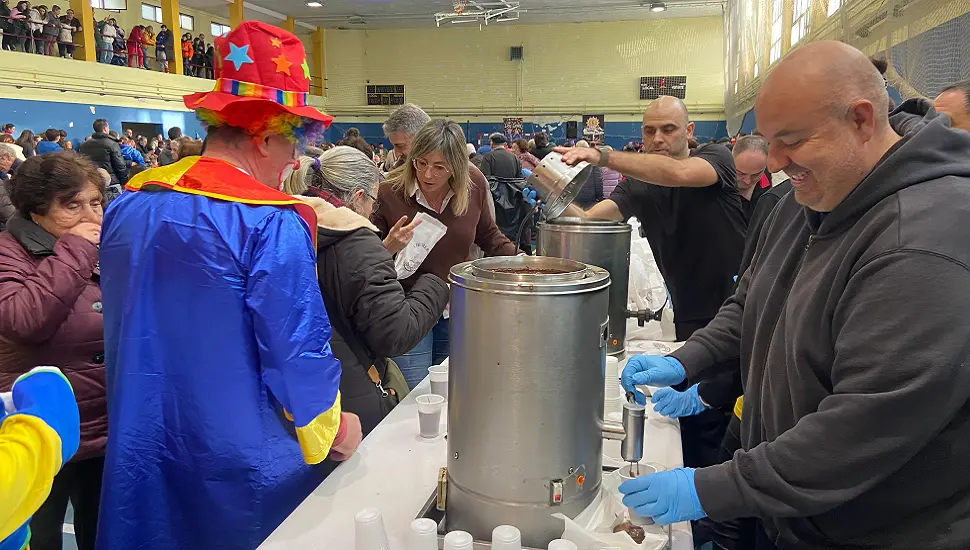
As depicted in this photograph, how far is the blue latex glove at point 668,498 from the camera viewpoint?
1073 millimetres

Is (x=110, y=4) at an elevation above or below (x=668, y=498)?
above

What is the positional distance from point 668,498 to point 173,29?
46.8ft

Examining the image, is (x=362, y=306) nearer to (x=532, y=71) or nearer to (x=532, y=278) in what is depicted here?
(x=532, y=278)

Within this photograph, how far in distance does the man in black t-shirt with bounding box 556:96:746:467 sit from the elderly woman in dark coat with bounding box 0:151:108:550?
4.92 ft

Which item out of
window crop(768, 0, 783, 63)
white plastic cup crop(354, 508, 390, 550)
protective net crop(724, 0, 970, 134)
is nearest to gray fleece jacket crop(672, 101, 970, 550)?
white plastic cup crop(354, 508, 390, 550)

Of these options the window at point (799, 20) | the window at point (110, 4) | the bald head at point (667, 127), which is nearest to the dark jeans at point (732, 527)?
the bald head at point (667, 127)

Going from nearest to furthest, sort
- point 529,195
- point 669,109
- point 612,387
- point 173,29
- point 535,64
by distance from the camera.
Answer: point 612,387, point 669,109, point 529,195, point 173,29, point 535,64

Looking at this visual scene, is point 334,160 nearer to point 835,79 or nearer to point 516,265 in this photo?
point 516,265

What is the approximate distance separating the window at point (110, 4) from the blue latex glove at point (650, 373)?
12957 millimetres

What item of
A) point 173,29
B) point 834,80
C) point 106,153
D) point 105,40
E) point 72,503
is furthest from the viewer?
point 173,29

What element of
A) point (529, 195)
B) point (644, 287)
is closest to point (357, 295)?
point (644, 287)

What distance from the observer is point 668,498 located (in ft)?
3.54

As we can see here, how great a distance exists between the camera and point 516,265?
4.20 feet

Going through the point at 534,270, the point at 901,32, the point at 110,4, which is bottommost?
the point at 534,270
